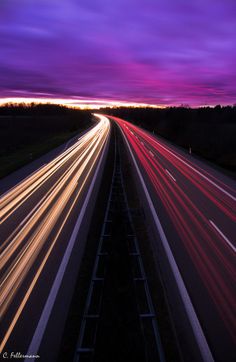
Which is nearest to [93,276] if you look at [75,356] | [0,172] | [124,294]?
[124,294]

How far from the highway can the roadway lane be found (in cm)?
379

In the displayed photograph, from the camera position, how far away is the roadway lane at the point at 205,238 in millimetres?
8422

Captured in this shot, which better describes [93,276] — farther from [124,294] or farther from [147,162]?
[147,162]

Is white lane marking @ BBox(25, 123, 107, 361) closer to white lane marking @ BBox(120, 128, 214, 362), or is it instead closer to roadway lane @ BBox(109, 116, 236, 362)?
white lane marking @ BBox(120, 128, 214, 362)

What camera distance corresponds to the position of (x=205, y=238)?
13.2 m

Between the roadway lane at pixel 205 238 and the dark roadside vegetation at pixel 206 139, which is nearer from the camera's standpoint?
the roadway lane at pixel 205 238

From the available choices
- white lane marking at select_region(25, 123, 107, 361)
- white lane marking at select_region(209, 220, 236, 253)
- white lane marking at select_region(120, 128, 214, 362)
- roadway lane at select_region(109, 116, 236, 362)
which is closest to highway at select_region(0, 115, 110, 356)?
white lane marking at select_region(25, 123, 107, 361)

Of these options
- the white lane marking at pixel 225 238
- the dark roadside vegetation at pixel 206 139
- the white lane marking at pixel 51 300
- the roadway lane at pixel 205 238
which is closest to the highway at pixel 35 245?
the white lane marking at pixel 51 300

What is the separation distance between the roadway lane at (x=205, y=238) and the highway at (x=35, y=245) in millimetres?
3788

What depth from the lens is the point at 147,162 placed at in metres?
31.8
